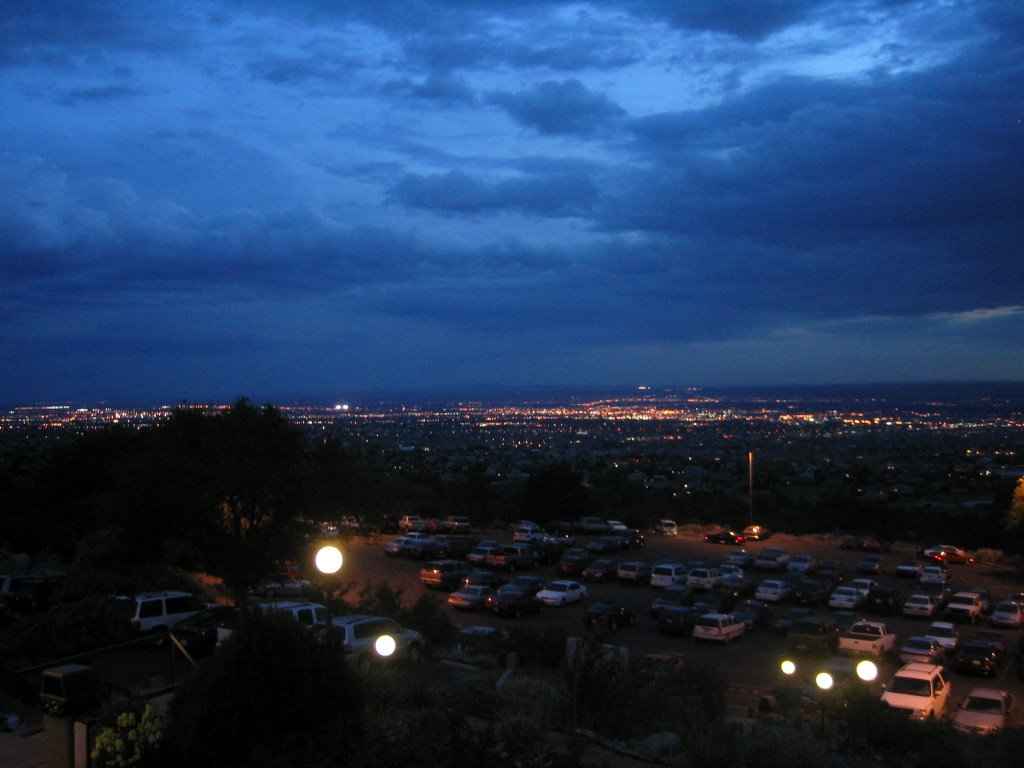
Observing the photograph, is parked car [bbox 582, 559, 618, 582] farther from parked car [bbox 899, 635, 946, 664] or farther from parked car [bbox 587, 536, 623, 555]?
parked car [bbox 899, 635, 946, 664]

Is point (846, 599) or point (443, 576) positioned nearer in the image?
point (846, 599)

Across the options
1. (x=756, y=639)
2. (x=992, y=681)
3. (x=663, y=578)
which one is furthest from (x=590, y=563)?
(x=992, y=681)

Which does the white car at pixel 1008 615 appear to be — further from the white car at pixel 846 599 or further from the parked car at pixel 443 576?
the parked car at pixel 443 576

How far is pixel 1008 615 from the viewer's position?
3031cm

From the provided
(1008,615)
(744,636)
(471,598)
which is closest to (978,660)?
(744,636)

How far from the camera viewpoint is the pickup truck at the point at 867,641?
24672mm

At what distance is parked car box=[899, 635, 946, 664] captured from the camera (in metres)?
23.6

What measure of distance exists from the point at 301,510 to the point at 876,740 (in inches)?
568

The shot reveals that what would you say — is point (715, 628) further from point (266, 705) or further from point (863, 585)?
point (266, 705)

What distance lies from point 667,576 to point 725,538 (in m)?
15.3

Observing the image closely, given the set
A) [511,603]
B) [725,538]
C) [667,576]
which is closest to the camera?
[511,603]

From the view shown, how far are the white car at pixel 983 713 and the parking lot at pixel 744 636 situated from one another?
1.41 metres

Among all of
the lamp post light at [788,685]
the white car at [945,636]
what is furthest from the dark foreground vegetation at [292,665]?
the white car at [945,636]

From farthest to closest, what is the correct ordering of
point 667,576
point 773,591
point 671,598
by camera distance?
1. point 667,576
2. point 773,591
3. point 671,598
